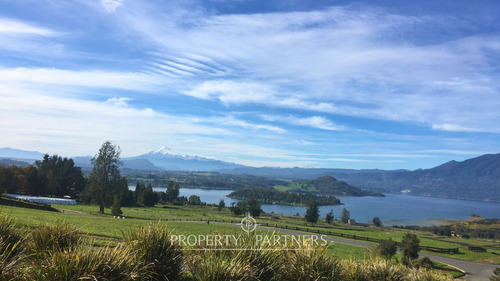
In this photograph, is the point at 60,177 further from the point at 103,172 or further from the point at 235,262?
the point at 235,262

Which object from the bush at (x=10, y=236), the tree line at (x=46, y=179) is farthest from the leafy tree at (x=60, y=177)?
the bush at (x=10, y=236)

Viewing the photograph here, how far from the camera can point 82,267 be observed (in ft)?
15.0

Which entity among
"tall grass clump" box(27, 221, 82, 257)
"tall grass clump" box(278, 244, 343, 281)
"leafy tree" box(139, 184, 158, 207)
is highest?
"tall grass clump" box(27, 221, 82, 257)

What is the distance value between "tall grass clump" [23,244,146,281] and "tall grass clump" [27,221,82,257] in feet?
5.08

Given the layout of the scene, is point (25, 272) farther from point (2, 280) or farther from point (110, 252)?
point (110, 252)

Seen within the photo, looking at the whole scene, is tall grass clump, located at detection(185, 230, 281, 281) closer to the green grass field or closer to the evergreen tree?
the green grass field

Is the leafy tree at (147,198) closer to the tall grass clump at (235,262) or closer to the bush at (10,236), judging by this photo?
the bush at (10,236)

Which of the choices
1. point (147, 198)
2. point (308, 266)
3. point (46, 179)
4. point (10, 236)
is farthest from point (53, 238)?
point (46, 179)

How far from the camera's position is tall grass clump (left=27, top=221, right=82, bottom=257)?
20.3ft

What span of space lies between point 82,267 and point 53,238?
230cm

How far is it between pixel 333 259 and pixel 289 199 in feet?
637

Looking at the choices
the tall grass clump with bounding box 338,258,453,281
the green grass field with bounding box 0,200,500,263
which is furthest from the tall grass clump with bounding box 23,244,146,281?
the tall grass clump with bounding box 338,258,453,281

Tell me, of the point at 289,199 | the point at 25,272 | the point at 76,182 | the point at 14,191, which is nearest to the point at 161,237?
the point at 25,272

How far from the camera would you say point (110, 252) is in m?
5.18
